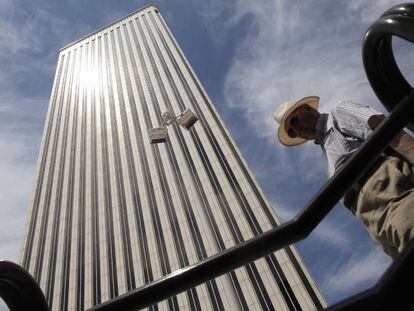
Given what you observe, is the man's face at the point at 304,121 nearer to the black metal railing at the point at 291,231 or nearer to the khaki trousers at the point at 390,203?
the khaki trousers at the point at 390,203

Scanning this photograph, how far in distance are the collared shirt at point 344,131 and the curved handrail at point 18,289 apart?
2.18 meters

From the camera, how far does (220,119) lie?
3816 cm

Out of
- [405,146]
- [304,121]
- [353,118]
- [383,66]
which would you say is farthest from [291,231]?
[304,121]

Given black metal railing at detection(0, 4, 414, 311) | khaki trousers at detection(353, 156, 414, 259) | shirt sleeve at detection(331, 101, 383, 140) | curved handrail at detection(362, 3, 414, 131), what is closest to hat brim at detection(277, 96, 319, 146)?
shirt sleeve at detection(331, 101, 383, 140)

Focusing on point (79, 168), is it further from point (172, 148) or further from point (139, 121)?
point (172, 148)

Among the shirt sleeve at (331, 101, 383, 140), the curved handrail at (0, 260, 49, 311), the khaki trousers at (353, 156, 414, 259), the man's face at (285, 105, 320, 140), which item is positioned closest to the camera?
the curved handrail at (0, 260, 49, 311)

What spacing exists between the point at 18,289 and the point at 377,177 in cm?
215

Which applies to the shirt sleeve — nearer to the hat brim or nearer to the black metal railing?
the hat brim

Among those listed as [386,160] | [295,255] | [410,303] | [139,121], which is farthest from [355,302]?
[139,121]

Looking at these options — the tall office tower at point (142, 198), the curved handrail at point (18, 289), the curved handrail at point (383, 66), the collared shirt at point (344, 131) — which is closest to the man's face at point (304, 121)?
the collared shirt at point (344, 131)

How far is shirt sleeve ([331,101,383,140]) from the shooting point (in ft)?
8.21

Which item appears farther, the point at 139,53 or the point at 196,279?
the point at 139,53

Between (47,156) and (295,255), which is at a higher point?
(47,156)

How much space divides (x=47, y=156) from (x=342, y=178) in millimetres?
48015
